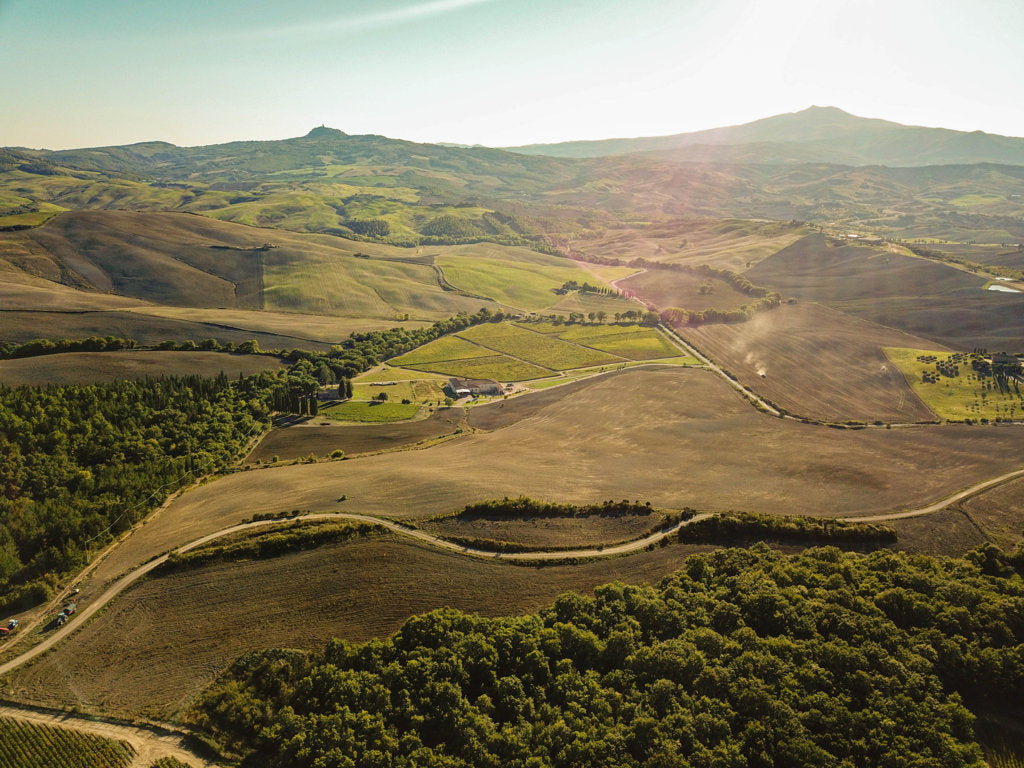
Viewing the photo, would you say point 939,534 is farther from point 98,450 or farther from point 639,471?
point 98,450

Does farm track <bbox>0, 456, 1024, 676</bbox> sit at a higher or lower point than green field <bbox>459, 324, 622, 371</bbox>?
lower

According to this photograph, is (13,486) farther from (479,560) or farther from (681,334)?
(681,334)

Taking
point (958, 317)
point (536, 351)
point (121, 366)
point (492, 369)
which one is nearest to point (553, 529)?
point (492, 369)

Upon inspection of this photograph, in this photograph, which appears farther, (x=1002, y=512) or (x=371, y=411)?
(x=371, y=411)

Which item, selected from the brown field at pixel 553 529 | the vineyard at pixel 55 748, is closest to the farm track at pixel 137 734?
the vineyard at pixel 55 748

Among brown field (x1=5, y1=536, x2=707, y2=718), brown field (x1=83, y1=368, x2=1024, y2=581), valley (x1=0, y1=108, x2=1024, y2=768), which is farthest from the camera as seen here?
brown field (x1=83, y1=368, x2=1024, y2=581)

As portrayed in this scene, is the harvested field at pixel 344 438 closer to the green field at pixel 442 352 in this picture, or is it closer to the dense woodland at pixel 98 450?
the dense woodland at pixel 98 450

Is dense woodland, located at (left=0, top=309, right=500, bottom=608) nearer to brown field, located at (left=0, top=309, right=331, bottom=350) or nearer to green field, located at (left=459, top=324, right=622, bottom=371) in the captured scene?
brown field, located at (left=0, top=309, right=331, bottom=350)

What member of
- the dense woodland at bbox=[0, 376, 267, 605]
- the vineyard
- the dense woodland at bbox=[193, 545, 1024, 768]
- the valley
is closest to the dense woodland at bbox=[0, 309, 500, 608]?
the dense woodland at bbox=[0, 376, 267, 605]
